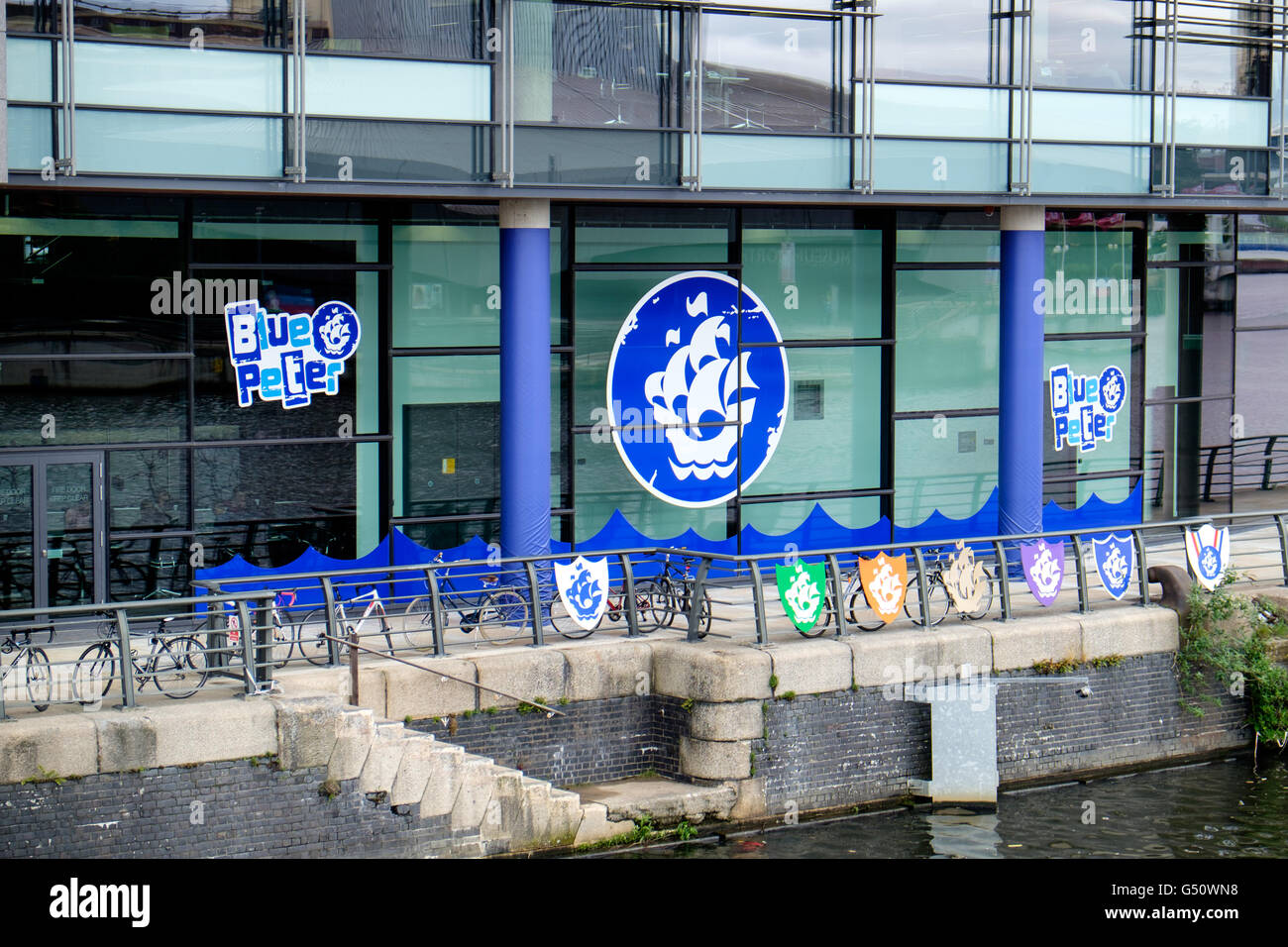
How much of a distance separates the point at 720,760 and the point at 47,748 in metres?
6.03

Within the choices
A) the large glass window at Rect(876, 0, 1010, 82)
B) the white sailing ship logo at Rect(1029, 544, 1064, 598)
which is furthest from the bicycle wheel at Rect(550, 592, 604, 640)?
the large glass window at Rect(876, 0, 1010, 82)

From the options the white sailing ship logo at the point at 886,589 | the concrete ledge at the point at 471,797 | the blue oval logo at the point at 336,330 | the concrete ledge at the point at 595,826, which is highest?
the blue oval logo at the point at 336,330

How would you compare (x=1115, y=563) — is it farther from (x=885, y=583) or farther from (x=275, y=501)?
(x=275, y=501)

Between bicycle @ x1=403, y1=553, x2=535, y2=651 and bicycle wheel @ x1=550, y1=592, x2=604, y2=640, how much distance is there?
18 cm

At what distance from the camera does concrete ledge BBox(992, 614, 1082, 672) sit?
17.9 metres

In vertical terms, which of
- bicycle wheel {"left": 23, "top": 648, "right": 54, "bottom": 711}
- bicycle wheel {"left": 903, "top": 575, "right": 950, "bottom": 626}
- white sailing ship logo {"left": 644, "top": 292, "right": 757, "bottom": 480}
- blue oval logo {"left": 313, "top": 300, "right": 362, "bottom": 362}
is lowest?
bicycle wheel {"left": 23, "top": 648, "right": 54, "bottom": 711}

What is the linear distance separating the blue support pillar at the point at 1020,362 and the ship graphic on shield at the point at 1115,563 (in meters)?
3.33

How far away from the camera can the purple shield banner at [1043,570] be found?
18750 millimetres

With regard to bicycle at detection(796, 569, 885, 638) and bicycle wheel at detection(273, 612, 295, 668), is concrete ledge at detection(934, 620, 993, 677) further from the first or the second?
bicycle wheel at detection(273, 612, 295, 668)

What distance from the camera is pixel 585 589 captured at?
56.7 ft

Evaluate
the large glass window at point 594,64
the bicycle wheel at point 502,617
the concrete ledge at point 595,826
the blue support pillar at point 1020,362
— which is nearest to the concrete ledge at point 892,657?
the concrete ledge at point 595,826

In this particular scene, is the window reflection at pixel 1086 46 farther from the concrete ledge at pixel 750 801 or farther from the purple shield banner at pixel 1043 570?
the concrete ledge at pixel 750 801

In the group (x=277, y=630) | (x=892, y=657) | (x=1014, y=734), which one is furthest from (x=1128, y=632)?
(x=277, y=630)

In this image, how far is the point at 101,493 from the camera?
61.9 ft
